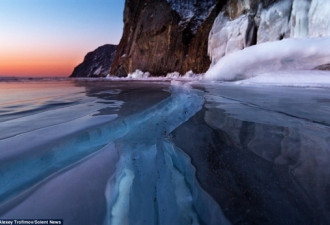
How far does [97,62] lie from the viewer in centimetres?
8856

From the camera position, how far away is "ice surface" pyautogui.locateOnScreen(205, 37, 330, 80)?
593 cm

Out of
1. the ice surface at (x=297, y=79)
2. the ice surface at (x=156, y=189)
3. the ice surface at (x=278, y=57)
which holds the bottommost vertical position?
the ice surface at (x=156, y=189)

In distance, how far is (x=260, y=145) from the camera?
123 cm

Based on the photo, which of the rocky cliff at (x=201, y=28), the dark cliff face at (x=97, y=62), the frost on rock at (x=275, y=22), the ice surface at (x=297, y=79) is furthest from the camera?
the dark cliff face at (x=97, y=62)

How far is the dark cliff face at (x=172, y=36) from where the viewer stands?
19.8m

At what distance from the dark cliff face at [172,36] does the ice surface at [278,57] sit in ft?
36.8

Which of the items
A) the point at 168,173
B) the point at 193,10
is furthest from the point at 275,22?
the point at 193,10

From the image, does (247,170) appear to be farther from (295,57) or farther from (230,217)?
(295,57)

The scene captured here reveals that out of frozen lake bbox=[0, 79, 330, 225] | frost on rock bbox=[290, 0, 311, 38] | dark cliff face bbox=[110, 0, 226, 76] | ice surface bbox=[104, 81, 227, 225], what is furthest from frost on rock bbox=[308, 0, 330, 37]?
dark cliff face bbox=[110, 0, 226, 76]

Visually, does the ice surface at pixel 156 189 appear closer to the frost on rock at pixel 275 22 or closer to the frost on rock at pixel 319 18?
the frost on rock at pixel 319 18

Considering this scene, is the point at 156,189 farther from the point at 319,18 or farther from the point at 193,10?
the point at 193,10

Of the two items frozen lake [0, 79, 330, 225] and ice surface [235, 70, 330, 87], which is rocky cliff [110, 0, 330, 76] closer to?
ice surface [235, 70, 330, 87]

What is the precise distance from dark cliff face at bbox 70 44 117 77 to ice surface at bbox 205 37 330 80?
72661 mm

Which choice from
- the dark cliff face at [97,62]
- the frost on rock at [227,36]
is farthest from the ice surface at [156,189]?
the dark cliff face at [97,62]
